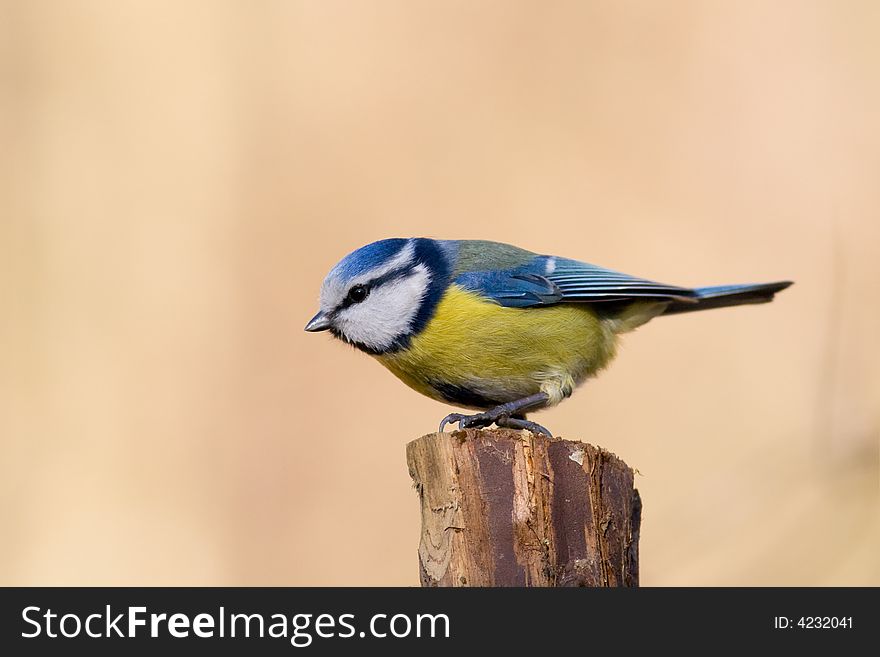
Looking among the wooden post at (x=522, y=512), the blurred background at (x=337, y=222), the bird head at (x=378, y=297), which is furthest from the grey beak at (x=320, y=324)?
the blurred background at (x=337, y=222)

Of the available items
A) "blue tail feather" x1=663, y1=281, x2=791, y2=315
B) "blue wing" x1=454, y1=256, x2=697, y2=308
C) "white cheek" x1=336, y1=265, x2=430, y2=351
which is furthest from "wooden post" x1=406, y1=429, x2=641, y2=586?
"blue tail feather" x1=663, y1=281, x2=791, y2=315

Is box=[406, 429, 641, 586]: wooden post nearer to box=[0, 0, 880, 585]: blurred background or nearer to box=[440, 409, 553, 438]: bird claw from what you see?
box=[440, 409, 553, 438]: bird claw

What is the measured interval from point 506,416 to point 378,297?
2.00ft

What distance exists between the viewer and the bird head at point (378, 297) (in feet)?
11.6

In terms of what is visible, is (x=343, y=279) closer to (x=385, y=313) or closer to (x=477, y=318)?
(x=385, y=313)

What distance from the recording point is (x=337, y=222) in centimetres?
543

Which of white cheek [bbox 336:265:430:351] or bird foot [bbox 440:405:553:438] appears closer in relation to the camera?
bird foot [bbox 440:405:553:438]

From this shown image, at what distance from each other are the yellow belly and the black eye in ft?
0.71

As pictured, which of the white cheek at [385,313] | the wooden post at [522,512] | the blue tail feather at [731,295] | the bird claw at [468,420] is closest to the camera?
the wooden post at [522,512]

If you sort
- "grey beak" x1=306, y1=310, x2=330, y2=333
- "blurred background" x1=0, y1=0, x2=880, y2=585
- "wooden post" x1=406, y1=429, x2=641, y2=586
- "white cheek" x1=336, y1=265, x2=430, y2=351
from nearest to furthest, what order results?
"wooden post" x1=406, y1=429, x2=641, y2=586 < "white cheek" x1=336, y1=265, x2=430, y2=351 < "grey beak" x1=306, y1=310, x2=330, y2=333 < "blurred background" x1=0, y1=0, x2=880, y2=585

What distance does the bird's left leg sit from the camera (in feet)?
11.3

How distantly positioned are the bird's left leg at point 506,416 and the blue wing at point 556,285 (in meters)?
0.34

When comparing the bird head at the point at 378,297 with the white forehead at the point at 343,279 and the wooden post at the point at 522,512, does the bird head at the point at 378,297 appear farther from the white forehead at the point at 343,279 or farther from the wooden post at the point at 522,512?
the wooden post at the point at 522,512
